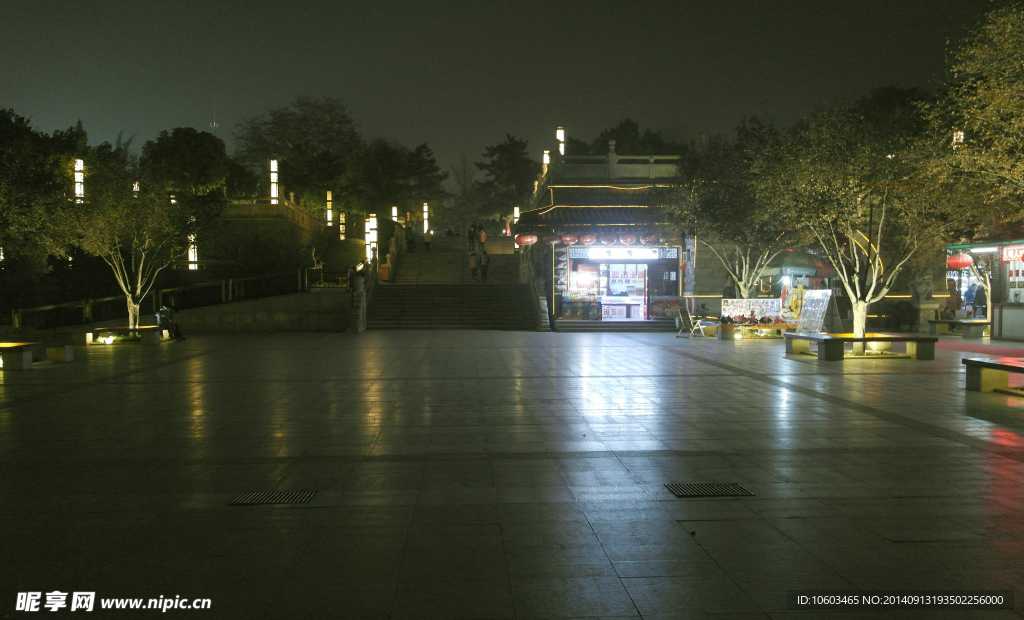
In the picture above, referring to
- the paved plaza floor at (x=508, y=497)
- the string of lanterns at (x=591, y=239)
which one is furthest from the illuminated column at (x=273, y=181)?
the paved plaza floor at (x=508, y=497)

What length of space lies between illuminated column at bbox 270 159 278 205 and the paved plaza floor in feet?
76.3

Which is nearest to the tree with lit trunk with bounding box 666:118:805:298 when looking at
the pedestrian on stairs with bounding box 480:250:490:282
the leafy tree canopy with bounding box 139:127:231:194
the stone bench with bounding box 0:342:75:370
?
the pedestrian on stairs with bounding box 480:250:490:282

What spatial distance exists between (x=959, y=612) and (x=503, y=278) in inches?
1113

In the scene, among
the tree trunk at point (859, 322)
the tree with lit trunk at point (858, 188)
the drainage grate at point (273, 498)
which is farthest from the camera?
the tree trunk at point (859, 322)

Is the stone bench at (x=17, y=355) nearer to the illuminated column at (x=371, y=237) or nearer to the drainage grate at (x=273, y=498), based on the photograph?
the drainage grate at (x=273, y=498)

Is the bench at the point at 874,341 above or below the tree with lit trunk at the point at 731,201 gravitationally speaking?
below

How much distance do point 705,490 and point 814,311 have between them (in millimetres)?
11673

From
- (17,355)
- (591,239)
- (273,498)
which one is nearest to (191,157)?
(591,239)

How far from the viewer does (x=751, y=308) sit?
786 inches

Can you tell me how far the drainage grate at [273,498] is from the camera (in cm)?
467

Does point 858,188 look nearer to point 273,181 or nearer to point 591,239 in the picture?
point 591,239

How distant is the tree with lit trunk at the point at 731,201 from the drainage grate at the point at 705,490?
49.5 ft

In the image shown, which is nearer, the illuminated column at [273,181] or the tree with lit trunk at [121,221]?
the tree with lit trunk at [121,221]

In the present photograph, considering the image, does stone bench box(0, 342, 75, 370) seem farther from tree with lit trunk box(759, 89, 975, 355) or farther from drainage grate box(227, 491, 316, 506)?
tree with lit trunk box(759, 89, 975, 355)
